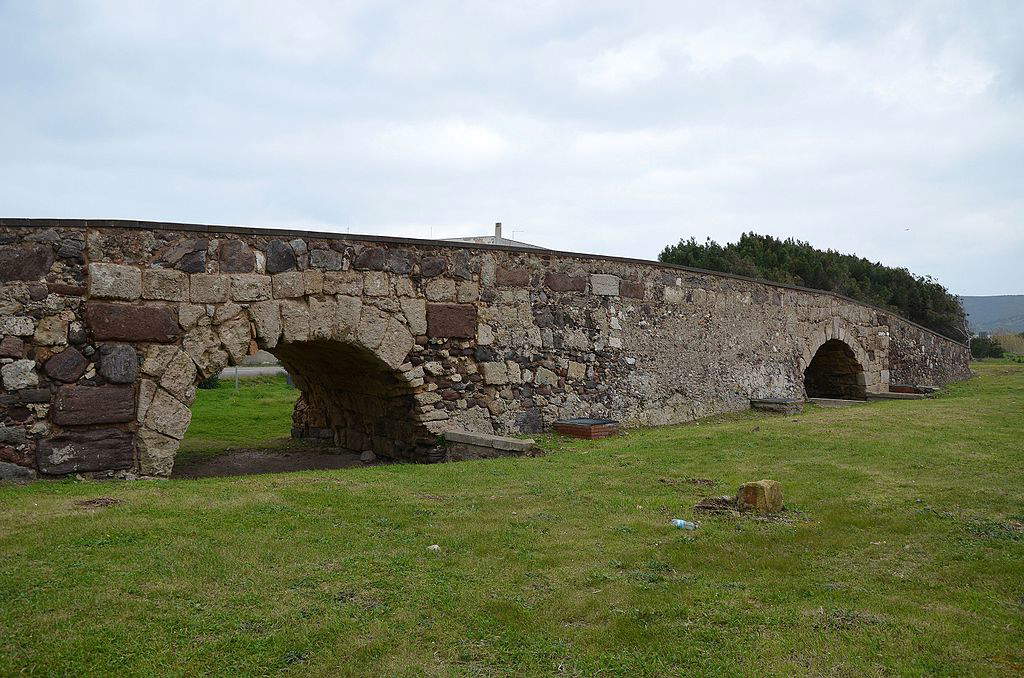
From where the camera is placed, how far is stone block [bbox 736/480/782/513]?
5.16 meters

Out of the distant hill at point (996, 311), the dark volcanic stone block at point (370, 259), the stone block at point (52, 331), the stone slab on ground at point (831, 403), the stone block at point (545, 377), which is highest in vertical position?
the distant hill at point (996, 311)

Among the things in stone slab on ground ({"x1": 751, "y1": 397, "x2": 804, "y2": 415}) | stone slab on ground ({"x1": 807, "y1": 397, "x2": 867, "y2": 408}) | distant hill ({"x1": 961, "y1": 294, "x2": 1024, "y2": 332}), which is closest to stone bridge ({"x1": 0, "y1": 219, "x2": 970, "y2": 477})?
stone slab on ground ({"x1": 751, "y1": 397, "x2": 804, "y2": 415})

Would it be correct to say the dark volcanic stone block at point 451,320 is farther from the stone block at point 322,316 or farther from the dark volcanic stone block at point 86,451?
the dark volcanic stone block at point 86,451

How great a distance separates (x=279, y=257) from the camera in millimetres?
7848

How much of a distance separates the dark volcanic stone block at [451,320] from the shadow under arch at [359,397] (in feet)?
2.30

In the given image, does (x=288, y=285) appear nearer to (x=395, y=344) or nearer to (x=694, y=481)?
(x=395, y=344)

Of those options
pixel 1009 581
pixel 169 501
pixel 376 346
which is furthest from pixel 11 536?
pixel 1009 581

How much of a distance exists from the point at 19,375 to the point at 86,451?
858 millimetres

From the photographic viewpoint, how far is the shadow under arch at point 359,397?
891 centimetres

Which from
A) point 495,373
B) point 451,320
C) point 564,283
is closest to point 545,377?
point 495,373

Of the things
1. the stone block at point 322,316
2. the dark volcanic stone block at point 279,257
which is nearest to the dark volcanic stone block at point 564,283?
the stone block at point 322,316

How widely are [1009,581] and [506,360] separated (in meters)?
6.32

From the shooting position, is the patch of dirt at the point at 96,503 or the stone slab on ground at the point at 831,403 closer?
the patch of dirt at the point at 96,503

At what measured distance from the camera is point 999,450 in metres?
7.16
